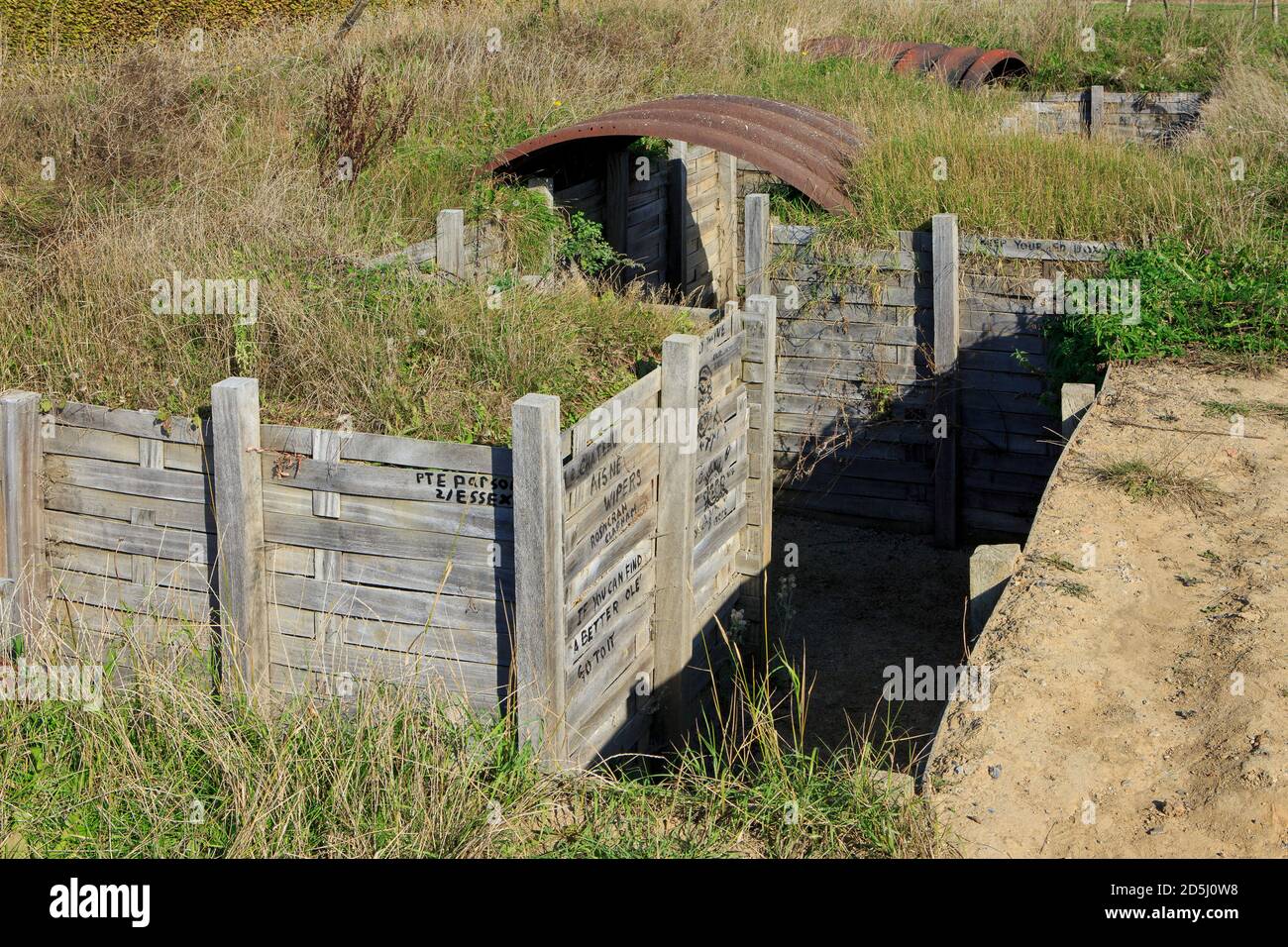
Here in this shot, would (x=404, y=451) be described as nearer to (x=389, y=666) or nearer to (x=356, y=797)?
(x=389, y=666)

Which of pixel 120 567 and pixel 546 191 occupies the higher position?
pixel 546 191

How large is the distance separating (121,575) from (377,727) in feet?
7.04

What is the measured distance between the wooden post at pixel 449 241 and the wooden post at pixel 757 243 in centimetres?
243

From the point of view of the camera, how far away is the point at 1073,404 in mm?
7758

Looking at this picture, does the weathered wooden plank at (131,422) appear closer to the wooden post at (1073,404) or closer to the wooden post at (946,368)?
the wooden post at (1073,404)

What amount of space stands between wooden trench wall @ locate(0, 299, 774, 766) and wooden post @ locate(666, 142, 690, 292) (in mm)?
7542

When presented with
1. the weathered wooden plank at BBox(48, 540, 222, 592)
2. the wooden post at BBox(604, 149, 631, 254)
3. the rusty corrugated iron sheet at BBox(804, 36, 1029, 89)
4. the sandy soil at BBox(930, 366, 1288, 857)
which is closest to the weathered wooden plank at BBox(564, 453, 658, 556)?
the weathered wooden plank at BBox(48, 540, 222, 592)

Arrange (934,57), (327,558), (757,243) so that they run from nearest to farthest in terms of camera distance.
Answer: (327,558)
(757,243)
(934,57)
